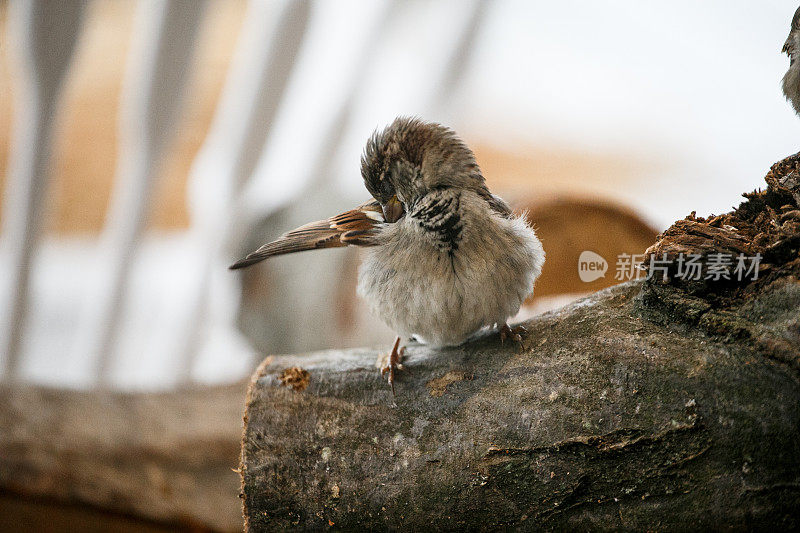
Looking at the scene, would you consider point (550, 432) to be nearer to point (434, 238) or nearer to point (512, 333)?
point (512, 333)

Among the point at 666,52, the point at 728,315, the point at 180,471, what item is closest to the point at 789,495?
the point at 728,315

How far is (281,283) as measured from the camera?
71.6 inches

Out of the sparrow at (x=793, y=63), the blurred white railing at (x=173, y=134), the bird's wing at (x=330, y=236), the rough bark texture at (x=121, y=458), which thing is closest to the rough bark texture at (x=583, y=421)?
the sparrow at (x=793, y=63)

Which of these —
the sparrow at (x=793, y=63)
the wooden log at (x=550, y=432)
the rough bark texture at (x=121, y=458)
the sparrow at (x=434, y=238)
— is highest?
the sparrow at (x=793, y=63)

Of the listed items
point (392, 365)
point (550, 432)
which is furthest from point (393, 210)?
point (550, 432)

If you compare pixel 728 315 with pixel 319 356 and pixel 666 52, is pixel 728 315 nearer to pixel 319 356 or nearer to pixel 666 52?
pixel 666 52

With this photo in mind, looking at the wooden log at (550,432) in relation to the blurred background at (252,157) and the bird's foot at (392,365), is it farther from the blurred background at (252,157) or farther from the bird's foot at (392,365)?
the blurred background at (252,157)

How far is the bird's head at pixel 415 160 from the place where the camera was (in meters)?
0.94

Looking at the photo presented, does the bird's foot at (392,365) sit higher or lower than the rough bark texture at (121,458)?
higher

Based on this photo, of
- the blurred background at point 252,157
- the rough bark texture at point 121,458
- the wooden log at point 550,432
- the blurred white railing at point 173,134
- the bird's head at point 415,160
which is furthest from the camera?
the rough bark texture at point 121,458

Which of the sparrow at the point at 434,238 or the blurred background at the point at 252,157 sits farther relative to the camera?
the blurred background at the point at 252,157

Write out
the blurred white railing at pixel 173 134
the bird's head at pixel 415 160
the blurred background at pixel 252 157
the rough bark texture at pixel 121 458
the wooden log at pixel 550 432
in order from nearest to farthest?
the wooden log at pixel 550 432, the bird's head at pixel 415 160, the blurred background at pixel 252 157, the blurred white railing at pixel 173 134, the rough bark texture at pixel 121 458

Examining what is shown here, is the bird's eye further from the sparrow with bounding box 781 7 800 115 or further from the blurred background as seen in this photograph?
the sparrow with bounding box 781 7 800 115

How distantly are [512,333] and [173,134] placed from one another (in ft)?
3.90
